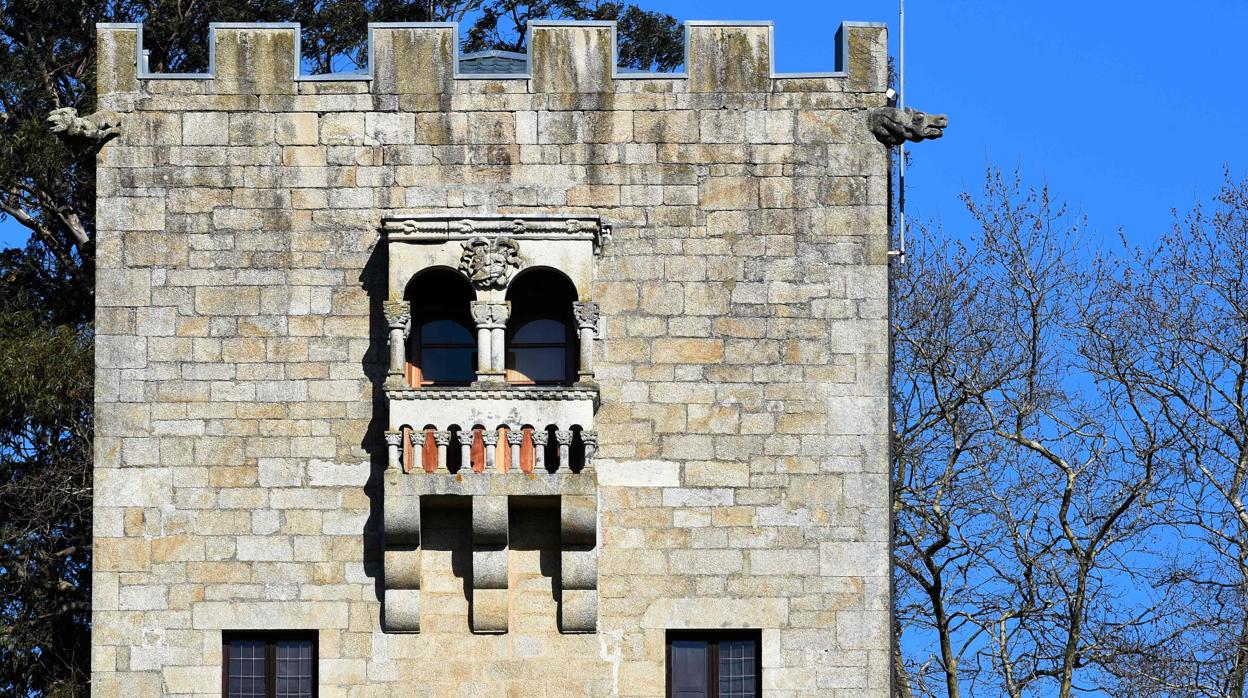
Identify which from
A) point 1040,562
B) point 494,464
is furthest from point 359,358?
point 1040,562

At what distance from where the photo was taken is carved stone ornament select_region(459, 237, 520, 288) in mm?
25359

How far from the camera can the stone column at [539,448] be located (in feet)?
A: 82.4

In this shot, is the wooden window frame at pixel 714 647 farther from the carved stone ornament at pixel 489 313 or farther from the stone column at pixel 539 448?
the carved stone ornament at pixel 489 313

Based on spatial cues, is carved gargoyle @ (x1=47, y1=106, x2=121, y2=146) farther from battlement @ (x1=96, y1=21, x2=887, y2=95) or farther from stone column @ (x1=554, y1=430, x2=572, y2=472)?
stone column @ (x1=554, y1=430, x2=572, y2=472)

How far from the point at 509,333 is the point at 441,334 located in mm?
736

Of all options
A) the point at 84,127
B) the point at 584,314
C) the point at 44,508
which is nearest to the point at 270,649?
the point at 584,314

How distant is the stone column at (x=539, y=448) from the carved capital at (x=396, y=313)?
5.81 feet

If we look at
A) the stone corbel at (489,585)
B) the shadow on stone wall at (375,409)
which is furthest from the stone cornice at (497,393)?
the stone corbel at (489,585)

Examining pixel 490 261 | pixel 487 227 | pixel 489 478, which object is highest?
pixel 487 227

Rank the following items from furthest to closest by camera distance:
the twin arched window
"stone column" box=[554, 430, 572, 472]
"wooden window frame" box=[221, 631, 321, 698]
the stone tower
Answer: the twin arched window < "wooden window frame" box=[221, 631, 321, 698] < the stone tower < "stone column" box=[554, 430, 572, 472]

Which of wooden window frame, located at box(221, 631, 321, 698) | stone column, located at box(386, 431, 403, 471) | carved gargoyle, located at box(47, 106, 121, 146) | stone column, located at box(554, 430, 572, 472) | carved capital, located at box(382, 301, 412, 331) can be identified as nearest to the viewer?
stone column, located at box(386, 431, 403, 471)

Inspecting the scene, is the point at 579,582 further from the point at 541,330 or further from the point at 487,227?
the point at 487,227

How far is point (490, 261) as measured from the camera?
1000 inches

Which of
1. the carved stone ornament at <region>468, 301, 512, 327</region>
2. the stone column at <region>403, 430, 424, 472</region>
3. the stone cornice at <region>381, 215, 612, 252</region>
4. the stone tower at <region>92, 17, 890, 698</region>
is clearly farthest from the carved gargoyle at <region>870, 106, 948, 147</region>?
the stone column at <region>403, 430, 424, 472</region>
